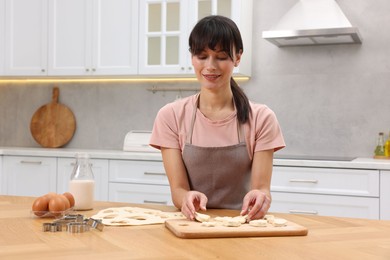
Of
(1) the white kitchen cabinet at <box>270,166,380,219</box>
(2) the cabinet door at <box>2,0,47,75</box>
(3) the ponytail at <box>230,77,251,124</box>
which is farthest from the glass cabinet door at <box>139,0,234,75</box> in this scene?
(3) the ponytail at <box>230,77,251,124</box>

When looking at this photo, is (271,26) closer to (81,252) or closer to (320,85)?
(320,85)

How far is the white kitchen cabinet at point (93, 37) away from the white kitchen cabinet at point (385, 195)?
187 centimetres

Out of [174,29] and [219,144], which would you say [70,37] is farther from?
[219,144]

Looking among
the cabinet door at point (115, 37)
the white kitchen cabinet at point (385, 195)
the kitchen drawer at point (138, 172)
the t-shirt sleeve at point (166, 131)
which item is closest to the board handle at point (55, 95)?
the cabinet door at point (115, 37)

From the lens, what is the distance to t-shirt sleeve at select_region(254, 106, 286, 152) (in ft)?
6.62

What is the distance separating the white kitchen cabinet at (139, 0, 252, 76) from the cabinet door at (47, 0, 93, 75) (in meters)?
0.44

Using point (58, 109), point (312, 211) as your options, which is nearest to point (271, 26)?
point (312, 211)

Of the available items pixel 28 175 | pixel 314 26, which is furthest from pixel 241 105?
pixel 28 175

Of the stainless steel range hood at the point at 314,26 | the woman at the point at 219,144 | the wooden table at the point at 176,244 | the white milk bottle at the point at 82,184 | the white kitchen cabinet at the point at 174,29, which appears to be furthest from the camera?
the white kitchen cabinet at the point at 174,29

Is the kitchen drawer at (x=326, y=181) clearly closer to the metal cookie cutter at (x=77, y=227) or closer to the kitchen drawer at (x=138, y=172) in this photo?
the kitchen drawer at (x=138, y=172)

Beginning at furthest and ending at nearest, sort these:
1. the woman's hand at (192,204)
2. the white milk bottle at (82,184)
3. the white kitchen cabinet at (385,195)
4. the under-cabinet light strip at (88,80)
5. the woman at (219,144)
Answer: the under-cabinet light strip at (88,80) → the white kitchen cabinet at (385,195) → the woman at (219,144) → the white milk bottle at (82,184) → the woman's hand at (192,204)

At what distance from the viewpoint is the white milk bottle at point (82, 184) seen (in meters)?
1.86

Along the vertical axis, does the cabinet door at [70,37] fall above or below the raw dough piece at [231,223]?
above

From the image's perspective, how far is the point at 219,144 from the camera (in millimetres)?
2062
